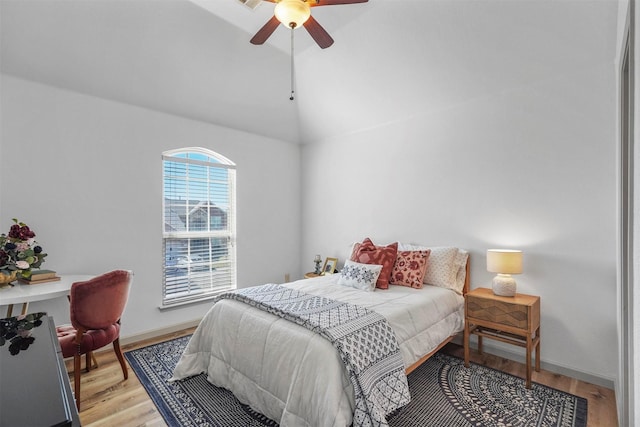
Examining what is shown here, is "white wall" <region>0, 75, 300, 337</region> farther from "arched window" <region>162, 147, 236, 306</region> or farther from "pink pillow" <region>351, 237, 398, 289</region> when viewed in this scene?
"pink pillow" <region>351, 237, 398, 289</region>

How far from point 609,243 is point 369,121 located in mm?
2644

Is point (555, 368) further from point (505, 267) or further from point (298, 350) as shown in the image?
point (298, 350)

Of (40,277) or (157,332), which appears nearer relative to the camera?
(40,277)

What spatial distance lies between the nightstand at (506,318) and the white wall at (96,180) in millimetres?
2872

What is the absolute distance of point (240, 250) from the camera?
427 centimetres

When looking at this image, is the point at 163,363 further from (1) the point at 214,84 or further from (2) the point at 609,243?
(2) the point at 609,243

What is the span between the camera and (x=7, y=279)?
7.72 feet

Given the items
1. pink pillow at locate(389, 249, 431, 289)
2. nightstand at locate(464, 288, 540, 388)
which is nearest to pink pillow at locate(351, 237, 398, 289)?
pink pillow at locate(389, 249, 431, 289)

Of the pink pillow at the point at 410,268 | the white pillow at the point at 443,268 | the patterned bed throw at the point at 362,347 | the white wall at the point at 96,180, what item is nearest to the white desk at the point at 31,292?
the white wall at the point at 96,180

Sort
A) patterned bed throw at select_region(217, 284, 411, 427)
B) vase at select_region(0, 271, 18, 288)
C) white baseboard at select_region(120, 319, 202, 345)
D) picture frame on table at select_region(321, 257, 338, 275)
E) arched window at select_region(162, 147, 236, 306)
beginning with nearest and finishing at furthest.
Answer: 1. patterned bed throw at select_region(217, 284, 411, 427)
2. vase at select_region(0, 271, 18, 288)
3. white baseboard at select_region(120, 319, 202, 345)
4. arched window at select_region(162, 147, 236, 306)
5. picture frame on table at select_region(321, 257, 338, 275)

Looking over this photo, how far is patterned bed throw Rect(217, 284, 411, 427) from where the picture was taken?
1690 millimetres

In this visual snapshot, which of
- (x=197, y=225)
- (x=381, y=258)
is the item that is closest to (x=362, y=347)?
(x=381, y=258)

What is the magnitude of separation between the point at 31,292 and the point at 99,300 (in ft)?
1.47

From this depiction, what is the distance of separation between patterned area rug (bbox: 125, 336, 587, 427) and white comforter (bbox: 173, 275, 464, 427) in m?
0.10
